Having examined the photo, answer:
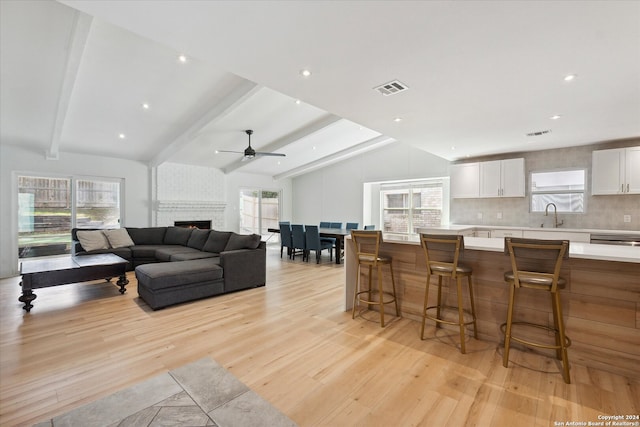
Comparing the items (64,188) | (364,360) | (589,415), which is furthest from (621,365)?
(64,188)

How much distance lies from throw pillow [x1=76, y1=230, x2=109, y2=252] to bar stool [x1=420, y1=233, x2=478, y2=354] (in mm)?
5767

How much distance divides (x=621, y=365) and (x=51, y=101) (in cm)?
713

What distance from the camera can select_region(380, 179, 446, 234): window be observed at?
24.9ft

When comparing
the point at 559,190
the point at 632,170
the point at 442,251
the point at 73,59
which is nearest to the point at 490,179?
the point at 559,190

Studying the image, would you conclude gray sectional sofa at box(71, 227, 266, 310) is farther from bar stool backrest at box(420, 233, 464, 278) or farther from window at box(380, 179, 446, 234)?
window at box(380, 179, 446, 234)

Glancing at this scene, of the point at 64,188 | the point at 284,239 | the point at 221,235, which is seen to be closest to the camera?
the point at 221,235

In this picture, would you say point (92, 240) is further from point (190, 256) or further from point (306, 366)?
point (306, 366)

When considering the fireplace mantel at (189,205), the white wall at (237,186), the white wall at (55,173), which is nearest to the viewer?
the white wall at (55,173)

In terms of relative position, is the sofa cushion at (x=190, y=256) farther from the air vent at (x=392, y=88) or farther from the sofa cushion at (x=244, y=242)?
the air vent at (x=392, y=88)

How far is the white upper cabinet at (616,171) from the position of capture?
438cm

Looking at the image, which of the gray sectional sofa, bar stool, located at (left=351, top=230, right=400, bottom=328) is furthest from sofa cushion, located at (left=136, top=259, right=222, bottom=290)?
bar stool, located at (left=351, top=230, right=400, bottom=328)

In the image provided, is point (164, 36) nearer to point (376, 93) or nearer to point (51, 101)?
point (376, 93)

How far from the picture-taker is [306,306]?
3727 millimetres

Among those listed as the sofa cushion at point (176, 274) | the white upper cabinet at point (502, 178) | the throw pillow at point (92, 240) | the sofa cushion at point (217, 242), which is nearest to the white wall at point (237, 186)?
the sofa cushion at point (217, 242)
